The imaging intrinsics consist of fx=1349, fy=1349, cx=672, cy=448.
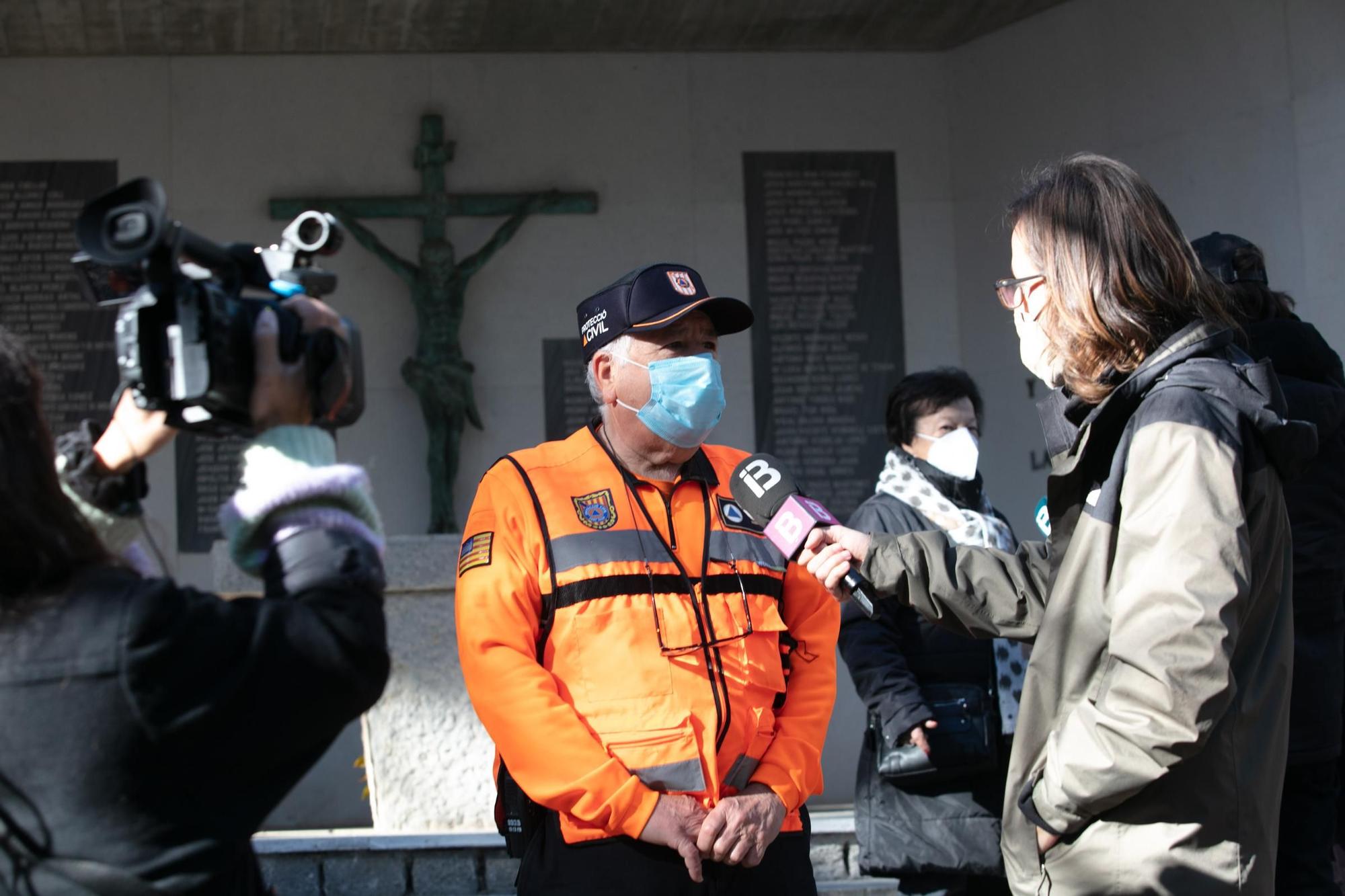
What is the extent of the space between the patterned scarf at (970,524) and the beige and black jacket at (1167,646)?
124 cm

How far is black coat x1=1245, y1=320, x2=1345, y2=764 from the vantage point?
8.48 ft

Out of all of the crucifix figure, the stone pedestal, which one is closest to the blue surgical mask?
the stone pedestal

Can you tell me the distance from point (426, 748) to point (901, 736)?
76.4 inches

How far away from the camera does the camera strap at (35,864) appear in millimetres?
1290

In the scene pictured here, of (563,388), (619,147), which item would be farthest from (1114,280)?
(619,147)

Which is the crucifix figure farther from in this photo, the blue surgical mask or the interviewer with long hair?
the interviewer with long hair

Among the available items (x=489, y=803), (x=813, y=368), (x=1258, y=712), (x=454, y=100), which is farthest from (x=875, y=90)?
(x=1258, y=712)

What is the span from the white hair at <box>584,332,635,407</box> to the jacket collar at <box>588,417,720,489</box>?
77 mm

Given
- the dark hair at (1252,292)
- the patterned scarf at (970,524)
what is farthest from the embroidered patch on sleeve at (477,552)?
the dark hair at (1252,292)

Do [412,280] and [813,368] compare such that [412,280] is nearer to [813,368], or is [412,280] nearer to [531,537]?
[813,368]

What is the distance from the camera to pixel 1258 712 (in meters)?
1.79

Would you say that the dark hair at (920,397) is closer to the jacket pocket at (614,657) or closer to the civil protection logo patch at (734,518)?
the civil protection logo patch at (734,518)

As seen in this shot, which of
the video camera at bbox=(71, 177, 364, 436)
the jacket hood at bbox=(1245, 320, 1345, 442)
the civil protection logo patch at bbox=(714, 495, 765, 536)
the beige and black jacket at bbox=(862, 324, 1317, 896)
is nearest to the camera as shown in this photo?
the video camera at bbox=(71, 177, 364, 436)

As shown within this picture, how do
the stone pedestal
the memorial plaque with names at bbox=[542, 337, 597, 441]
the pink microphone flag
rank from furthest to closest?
the memorial plaque with names at bbox=[542, 337, 597, 441] < the stone pedestal < the pink microphone flag
